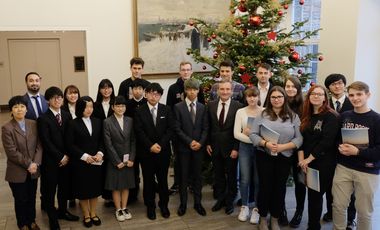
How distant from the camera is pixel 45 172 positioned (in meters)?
3.25

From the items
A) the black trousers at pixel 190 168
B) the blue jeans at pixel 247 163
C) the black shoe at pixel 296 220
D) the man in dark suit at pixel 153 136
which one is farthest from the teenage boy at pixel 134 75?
the black shoe at pixel 296 220

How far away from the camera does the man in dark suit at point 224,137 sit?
142 inches

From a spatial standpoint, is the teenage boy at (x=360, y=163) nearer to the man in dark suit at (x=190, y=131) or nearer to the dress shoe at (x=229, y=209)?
the dress shoe at (x=229, y=209)

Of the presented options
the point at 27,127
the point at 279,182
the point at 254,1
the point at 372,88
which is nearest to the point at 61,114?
the point at 27,127

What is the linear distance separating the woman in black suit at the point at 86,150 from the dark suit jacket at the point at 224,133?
1.12 metres

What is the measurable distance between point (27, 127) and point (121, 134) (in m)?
0.84

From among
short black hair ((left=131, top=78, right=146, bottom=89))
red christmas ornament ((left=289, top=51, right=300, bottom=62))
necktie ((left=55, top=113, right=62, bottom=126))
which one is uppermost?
red christmas ornament ((left=289, top=51, right=300, bottom=62))

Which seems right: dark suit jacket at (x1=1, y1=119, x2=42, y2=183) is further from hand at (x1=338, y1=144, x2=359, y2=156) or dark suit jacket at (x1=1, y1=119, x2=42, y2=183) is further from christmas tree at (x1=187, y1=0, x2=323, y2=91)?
hand at (x1=338, y1=144, x2=359, y2=156)

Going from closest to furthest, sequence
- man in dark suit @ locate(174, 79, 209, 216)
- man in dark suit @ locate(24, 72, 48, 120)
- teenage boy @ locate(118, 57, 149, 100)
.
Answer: man in dark suit @ locate(24, 72, 48, 120) < man in dark suit @ locate(174, 79, 209, 216) < teenage boy @ locate(118, 57, 149, 100)

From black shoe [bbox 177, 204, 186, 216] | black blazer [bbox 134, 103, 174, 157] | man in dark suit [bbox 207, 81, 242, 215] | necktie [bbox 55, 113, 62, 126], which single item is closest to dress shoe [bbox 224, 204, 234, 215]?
man in dark suit [bbox 207, 81, 242, 215]

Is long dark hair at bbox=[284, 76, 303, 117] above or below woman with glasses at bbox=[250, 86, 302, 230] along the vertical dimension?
above

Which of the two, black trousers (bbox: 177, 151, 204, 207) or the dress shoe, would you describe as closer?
black trousers (bbox: 177, 151, 204, 207)

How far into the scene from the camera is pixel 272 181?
3207mm

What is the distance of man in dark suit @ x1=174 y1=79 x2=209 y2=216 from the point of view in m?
3.58
